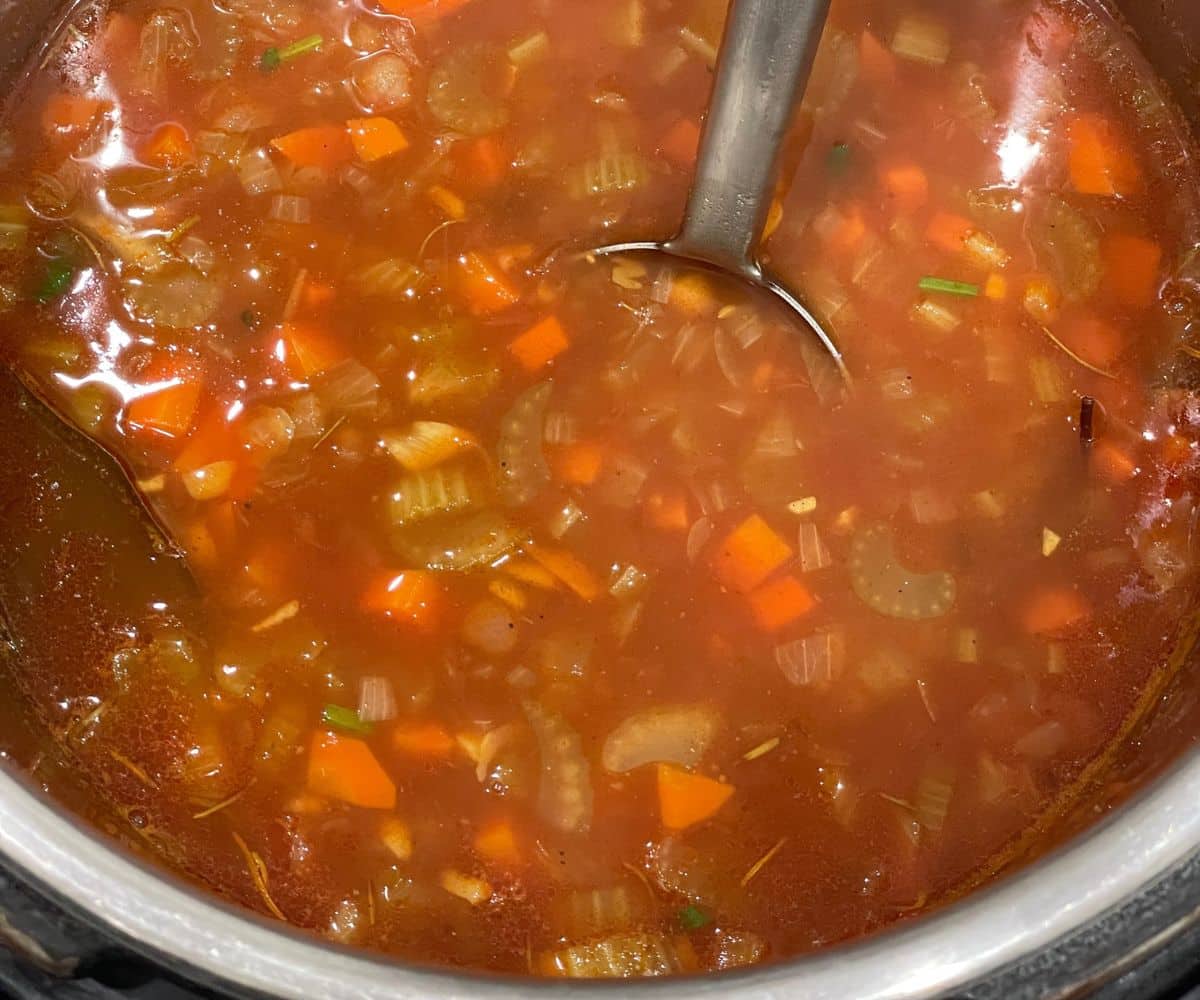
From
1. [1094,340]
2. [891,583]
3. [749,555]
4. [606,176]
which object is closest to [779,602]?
[749,555]

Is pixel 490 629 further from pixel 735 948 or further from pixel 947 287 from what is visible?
pixel 947 287

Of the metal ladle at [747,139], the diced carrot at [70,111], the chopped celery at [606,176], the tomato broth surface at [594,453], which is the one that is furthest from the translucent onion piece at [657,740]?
the diced carrot at [70,111]

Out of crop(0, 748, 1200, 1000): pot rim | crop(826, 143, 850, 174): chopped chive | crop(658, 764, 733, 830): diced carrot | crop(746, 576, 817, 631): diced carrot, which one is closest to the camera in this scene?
crop(0, 748, 1200, 1000): pot rim

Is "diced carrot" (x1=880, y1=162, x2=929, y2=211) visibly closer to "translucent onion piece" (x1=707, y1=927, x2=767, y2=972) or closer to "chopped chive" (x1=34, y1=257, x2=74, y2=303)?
"translucent onion piece" (x1=707, y1=927, x2=767, y2=972)

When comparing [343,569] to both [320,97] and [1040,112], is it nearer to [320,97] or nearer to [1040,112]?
[320,97]

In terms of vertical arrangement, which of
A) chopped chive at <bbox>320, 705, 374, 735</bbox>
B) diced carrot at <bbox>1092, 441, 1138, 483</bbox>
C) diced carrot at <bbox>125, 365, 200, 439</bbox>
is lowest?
chopped chive at <bbox>320, 705, 374, 735</bbox>

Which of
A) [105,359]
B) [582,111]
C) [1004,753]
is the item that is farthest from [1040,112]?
[105,359]

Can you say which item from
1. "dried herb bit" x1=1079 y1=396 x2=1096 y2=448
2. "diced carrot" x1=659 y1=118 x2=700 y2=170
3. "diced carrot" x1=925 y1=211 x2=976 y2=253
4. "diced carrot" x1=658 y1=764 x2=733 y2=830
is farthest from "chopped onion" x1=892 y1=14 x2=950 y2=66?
"diced carrot" x1=658 y1=764 x2=733 y2=830
